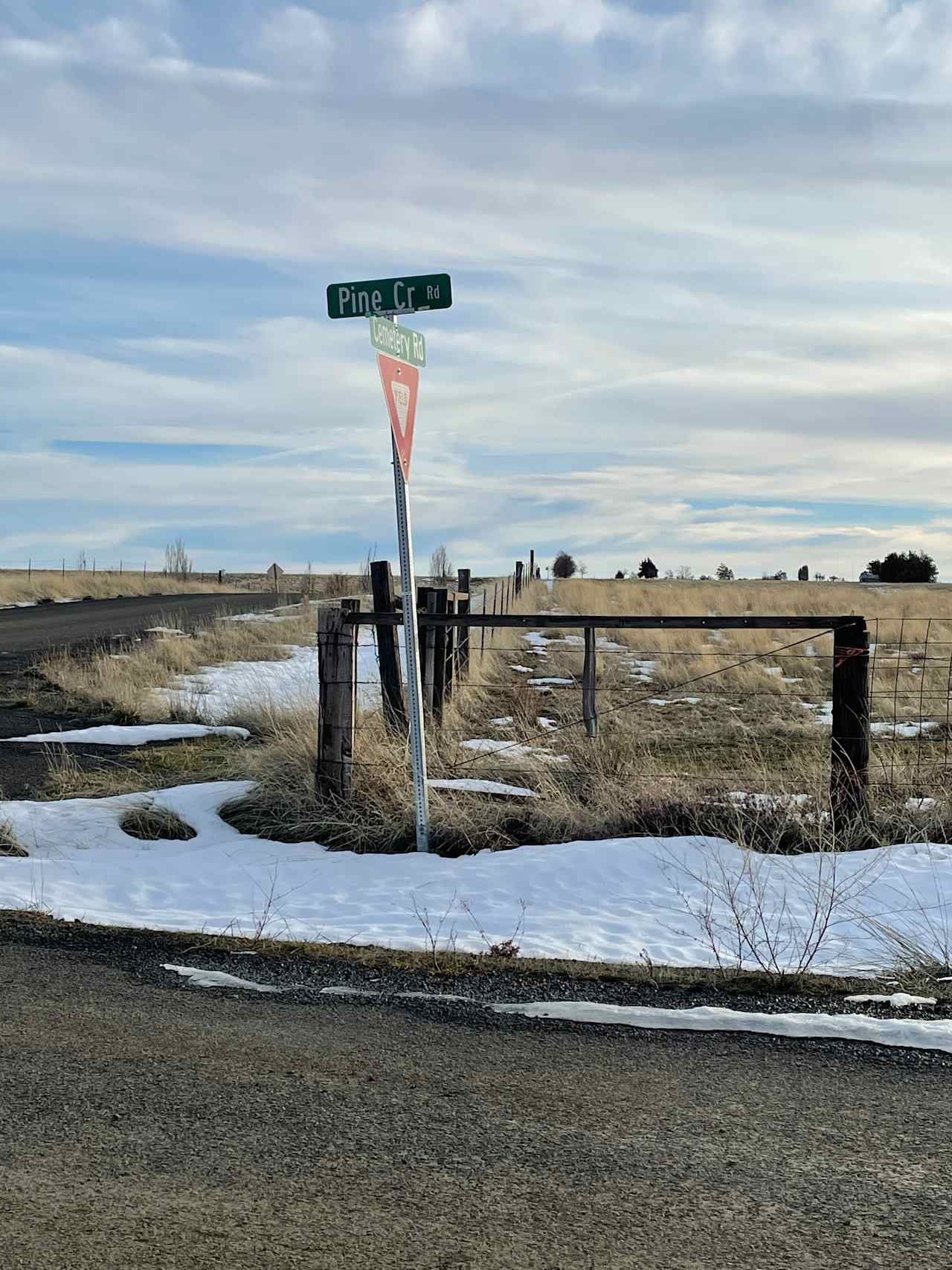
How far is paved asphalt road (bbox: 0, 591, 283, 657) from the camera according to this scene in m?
22.9

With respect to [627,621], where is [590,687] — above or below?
below

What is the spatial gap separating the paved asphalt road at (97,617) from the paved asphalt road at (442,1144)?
16.9 meters

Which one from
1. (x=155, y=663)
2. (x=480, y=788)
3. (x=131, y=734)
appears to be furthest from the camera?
(x=155, y=663)

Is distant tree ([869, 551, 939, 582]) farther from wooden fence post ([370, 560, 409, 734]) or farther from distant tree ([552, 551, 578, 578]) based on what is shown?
wooden fence post ([370, 560, 409, 734])

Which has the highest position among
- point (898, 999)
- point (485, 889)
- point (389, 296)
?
point (389, 296)

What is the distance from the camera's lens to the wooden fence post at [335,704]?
8203 mm

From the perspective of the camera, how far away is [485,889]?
670cm

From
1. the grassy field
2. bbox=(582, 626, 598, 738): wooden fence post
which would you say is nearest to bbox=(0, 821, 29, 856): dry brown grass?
the grassy field

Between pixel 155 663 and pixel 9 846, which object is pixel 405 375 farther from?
pixel 155 663

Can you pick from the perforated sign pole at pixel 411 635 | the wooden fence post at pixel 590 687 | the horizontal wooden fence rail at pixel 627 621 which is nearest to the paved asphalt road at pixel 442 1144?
the perforated sign pole at pixel 411 635

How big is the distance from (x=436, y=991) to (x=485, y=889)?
76.2 inches

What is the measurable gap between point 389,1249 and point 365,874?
448 centimetres

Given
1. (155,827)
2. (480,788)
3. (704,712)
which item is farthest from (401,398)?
(704,712)

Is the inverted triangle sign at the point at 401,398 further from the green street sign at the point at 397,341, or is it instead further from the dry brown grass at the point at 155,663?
the dry brown grass at the point at 155,663
